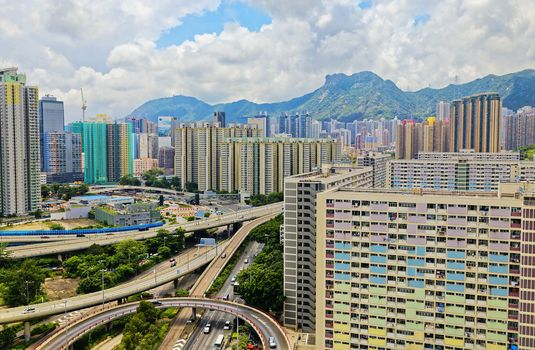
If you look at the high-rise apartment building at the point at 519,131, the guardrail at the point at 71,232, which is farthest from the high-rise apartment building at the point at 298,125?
the guardrail at the point at 71,232

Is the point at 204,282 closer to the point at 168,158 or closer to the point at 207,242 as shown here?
the point at 207,242

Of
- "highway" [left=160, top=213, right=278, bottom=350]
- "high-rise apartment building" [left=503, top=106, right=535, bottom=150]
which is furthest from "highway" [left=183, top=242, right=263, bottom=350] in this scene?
"high-rise apartment building" [left=503, top=106, right=535, bottom=150]

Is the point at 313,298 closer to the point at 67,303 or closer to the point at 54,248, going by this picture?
the point at 67,303

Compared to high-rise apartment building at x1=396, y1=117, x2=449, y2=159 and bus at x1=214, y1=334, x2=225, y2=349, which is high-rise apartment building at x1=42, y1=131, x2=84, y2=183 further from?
bus at x1=214, y1=334, x2=225, y2=349

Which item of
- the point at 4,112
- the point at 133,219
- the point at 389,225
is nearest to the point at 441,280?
Answer: the point at 389,225

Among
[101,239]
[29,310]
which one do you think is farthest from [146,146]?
[29,310]
